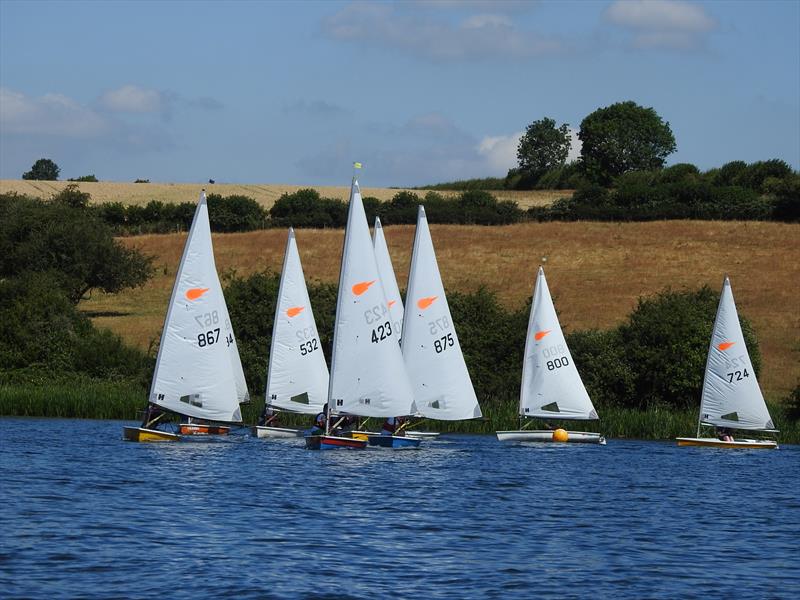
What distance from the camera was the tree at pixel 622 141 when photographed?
185 meters

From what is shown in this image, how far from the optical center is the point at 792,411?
62.1m

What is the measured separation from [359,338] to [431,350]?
7.05m

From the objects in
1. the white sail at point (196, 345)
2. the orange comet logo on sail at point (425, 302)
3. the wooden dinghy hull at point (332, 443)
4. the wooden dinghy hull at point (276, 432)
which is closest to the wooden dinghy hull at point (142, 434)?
the white sail at point (196, 345)

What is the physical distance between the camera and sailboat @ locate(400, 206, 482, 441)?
55625mm

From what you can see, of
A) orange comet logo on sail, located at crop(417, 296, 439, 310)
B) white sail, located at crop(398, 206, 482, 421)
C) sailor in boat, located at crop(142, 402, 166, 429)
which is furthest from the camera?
orange comet logo on sail, located at crop(417, 296, 439, 310)

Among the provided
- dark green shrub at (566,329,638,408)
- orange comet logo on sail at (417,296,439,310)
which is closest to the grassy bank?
dark green shrub at (566,329,638,408)

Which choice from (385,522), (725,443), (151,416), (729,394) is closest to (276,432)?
(151,416)

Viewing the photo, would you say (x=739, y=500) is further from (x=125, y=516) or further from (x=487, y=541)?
(x=125, y=516)

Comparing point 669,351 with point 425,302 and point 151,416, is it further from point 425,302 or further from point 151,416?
point 151,416

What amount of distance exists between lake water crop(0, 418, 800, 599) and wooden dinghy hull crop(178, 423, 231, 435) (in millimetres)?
Result: 2091

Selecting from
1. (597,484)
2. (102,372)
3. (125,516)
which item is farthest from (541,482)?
(102,372)

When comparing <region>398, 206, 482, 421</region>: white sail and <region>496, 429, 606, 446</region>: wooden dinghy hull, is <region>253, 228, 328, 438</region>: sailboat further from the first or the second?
<region>496, 429, 606, 446</region>: wooden dinghy hull

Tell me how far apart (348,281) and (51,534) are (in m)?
21.6

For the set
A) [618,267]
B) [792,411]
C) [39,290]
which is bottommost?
[792,411]
